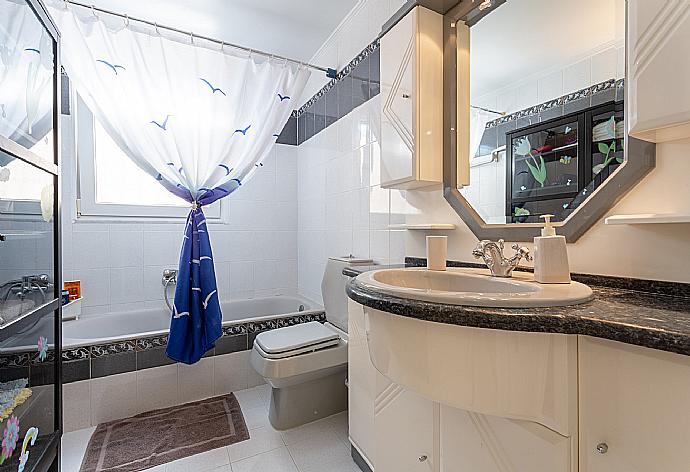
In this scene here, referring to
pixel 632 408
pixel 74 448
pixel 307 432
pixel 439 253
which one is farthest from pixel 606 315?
pixel 74 448

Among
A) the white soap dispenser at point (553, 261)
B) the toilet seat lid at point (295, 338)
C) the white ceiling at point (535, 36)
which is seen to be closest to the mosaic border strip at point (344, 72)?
the white ceiling at point (535, 36)

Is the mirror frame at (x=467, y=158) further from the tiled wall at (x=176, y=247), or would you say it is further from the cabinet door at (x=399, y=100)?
the tiled wall at (x=176, y=247)

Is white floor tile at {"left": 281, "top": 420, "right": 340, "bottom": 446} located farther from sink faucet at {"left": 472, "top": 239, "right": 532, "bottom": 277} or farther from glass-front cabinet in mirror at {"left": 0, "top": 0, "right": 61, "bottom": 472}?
sink faucet at {"left": 472, "top": 239, "right": 532, "bottom": 277}

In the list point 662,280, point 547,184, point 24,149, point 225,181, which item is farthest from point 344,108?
point 662,280

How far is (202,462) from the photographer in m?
1.57

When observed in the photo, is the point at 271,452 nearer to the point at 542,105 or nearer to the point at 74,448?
the point at 74,448

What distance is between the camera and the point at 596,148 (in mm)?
1011

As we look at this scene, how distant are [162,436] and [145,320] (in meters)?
1.08

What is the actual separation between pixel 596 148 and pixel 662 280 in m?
0.40

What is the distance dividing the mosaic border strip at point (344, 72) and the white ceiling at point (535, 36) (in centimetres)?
71

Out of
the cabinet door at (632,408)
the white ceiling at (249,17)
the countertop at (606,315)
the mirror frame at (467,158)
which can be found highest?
the white ceiling at (249,17)

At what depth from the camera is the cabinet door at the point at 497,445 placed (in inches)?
28.3

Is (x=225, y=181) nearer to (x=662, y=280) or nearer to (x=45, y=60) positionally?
(x=45, y=60)

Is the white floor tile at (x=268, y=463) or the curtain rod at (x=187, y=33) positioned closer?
the white floor tile at (x=268, y=463)
